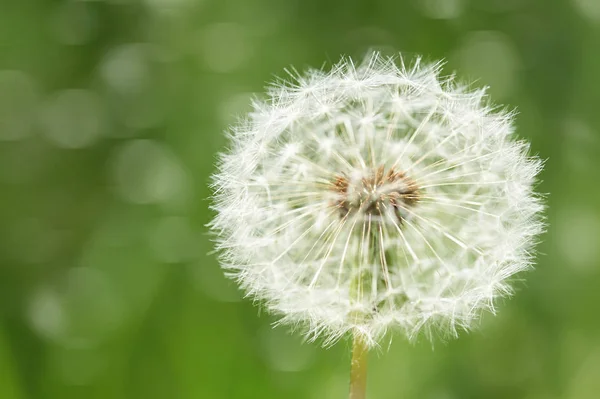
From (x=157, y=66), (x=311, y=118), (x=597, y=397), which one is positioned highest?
(x=157, y=66)

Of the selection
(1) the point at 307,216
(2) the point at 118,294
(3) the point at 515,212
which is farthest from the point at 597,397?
(2) the point at 118,294

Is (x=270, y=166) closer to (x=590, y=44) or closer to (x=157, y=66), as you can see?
(x=157, y=66)

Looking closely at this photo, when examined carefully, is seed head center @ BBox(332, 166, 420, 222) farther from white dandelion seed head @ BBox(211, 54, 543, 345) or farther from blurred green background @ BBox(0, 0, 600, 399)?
blurred green background @ BBox(0, 0, 600, 399)

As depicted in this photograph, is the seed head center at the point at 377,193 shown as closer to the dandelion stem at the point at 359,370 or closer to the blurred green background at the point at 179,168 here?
the dandelion stem at the point at 359,370

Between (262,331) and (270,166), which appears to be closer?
(270,166)

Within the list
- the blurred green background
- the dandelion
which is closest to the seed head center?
the dandelion

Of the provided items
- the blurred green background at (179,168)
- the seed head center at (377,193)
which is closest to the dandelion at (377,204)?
the seed head center at (377,193)
